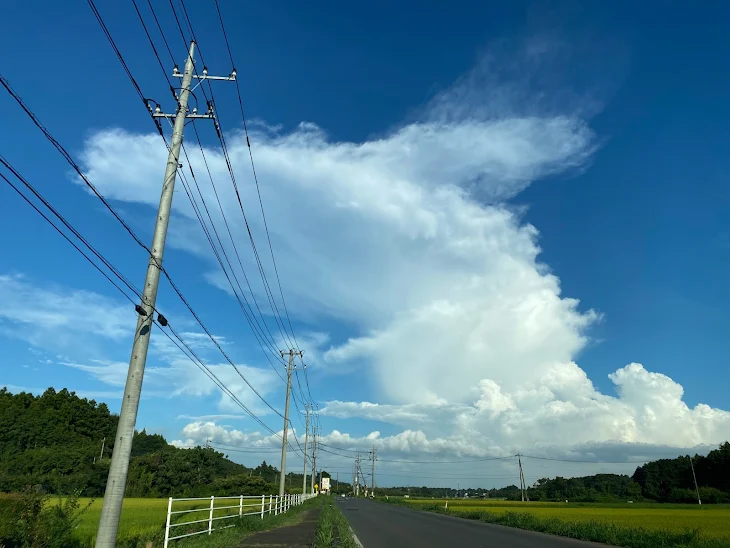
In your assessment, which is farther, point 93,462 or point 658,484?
point 658,484

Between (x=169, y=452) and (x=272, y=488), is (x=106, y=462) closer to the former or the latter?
(x=169, y=452)

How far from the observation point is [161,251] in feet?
35.1

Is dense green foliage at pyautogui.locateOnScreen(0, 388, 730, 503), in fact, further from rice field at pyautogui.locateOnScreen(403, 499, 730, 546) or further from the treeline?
rice field at pyautogui.locateOnScreen(403, 499, 730, 546)

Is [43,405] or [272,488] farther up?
[43,405]

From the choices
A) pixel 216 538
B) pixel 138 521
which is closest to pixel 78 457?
pixel 138 521

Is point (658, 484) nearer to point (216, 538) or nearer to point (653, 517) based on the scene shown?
point (653, 517)

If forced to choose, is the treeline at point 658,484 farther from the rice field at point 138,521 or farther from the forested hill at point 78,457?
the rice field at point 138,521

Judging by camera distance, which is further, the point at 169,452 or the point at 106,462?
the point at 169,452

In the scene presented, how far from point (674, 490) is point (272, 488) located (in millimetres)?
82554

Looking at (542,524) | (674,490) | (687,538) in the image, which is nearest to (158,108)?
(687,538)

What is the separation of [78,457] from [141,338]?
80483 millimetres

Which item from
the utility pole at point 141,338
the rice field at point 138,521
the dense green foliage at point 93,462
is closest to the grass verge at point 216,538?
the rice field at point 138,521

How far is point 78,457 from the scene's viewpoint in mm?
75562

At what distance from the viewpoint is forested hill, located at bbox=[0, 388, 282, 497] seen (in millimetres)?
71875
